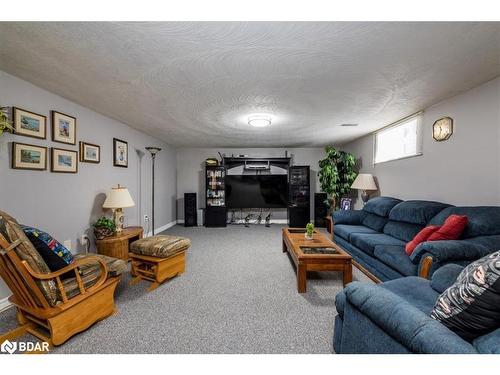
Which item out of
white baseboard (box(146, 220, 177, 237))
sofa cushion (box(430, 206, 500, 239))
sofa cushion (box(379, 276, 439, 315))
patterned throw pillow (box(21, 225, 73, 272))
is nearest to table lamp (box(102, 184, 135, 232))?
patterned throw pillow (box(21, 225, 73, 272))

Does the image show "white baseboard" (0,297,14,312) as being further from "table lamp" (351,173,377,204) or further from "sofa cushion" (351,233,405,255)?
"table lamp" (351,173,377,204)

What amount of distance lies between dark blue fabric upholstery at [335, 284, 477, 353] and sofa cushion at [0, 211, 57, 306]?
1988mm

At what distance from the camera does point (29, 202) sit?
88.1 inches

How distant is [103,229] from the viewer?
9.04 feet

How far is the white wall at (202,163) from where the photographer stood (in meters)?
6.31

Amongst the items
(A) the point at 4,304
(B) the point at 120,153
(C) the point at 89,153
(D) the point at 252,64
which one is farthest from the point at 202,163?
(A) the point at 4,304

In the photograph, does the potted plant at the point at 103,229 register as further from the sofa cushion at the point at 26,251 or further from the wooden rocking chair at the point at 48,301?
the sofa cushion at the point at 26,251

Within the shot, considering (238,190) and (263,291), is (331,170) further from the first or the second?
(263,291)

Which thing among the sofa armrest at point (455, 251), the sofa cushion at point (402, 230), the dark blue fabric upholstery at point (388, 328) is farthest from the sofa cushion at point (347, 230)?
the dark blue fabric upholstery at point (388, 328)

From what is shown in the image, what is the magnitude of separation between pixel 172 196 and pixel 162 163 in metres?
1.11

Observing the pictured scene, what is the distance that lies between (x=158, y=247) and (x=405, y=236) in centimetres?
309

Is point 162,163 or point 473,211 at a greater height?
point 162,163
